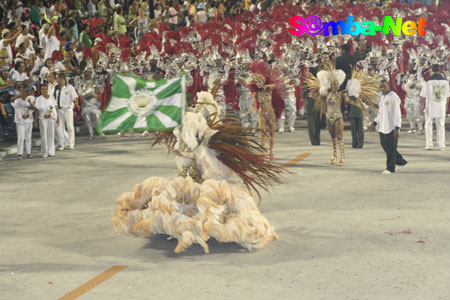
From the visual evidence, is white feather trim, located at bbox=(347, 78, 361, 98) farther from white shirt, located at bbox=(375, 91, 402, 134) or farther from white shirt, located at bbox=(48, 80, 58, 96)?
white shirt, located at bbox=(48, 80, 58, 96)

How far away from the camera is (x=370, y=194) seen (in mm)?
12070

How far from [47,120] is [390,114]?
7.64 metres

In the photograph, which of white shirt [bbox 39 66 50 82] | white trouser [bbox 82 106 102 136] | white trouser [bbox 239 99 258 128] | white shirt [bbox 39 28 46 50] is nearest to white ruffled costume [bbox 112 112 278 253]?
white trouser [bbox 239 99 258 128]

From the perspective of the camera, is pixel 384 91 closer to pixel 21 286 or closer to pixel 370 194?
pixel 370 194

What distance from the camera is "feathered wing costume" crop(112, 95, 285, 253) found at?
860 centimetres

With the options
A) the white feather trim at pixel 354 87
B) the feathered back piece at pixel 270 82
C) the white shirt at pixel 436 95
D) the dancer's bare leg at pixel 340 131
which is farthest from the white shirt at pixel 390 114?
the white shirt at pixel 436 95

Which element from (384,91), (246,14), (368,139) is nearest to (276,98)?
(384,91)

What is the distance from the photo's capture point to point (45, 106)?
55.2 ft

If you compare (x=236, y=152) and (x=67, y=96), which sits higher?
(x=67, y=96)

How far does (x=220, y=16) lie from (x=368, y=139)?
12.8m

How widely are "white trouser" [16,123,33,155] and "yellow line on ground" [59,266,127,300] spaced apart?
360 inches

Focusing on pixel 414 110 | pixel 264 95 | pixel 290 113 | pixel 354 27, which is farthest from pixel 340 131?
pixel 354 27

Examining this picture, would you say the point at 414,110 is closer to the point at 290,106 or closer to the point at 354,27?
the point at 290,106

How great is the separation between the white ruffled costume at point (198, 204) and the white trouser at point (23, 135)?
27.2ft
